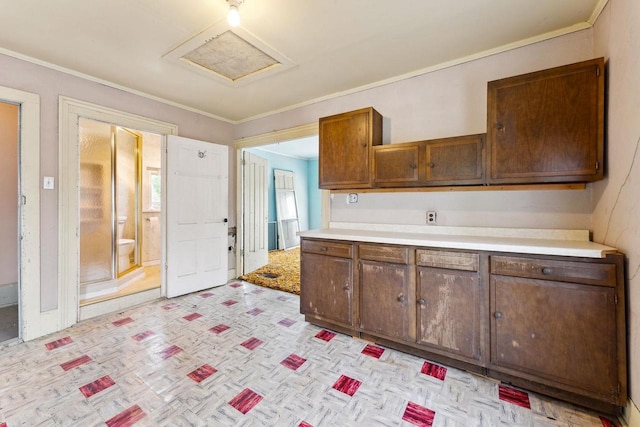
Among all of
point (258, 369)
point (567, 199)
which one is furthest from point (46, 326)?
point (567, 199)

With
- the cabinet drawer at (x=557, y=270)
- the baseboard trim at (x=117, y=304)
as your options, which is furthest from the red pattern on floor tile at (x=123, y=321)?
the cabinet drawer at (x=557, y=270)

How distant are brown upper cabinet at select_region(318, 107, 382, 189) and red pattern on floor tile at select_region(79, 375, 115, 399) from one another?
91.5 inches

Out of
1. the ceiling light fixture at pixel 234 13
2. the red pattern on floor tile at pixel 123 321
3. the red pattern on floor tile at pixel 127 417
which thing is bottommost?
the red pattern on floor tile at pixel 127 417

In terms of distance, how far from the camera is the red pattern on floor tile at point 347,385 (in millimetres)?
1749

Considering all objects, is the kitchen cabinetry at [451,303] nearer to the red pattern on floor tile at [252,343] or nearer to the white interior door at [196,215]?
the red pattern on floor tile at [252,343]

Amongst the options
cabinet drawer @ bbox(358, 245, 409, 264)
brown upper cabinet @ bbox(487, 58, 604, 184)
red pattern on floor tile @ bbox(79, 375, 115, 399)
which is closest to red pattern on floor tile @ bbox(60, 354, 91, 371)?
red pattern on floor tile @ bbox(79, 375, 115, 399)

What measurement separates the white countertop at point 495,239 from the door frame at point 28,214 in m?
2.46

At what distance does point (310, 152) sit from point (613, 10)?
18.9 feet

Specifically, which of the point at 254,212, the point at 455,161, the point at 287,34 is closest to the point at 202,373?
the point at 455,161

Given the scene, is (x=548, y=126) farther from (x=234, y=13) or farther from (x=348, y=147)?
(x=234, y=13)

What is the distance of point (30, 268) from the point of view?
8.02 ft

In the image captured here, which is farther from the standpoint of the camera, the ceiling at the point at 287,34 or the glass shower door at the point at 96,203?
the glass shower door at the point at 96,203

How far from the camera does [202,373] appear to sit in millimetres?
1933

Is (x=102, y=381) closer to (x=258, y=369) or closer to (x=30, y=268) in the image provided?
(x=258, y=369)
